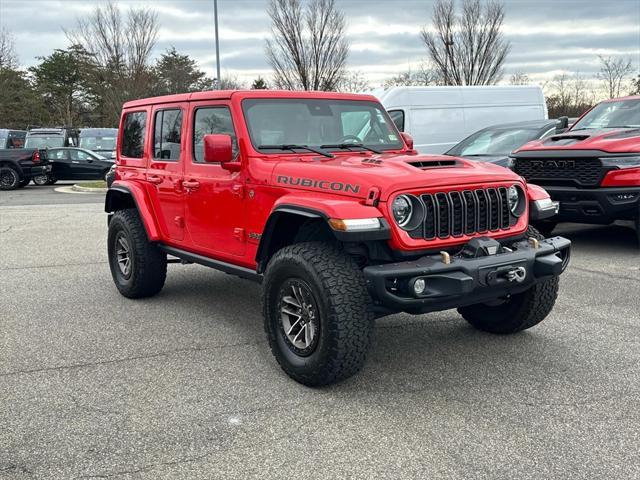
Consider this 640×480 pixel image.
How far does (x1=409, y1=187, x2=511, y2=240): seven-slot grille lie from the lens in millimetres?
3912

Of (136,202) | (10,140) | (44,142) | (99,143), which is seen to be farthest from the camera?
(99,143)

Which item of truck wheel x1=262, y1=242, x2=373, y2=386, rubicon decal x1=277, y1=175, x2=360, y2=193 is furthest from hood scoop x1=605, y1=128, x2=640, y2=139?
truck wheel x1=262, y1=242, x2=373, y2=386

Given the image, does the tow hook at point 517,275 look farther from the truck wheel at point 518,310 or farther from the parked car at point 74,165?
the parked car at point 74,165

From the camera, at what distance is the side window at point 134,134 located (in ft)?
20.0

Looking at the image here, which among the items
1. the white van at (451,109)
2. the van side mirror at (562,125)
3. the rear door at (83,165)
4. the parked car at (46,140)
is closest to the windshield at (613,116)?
the van side mirror at (562,125)

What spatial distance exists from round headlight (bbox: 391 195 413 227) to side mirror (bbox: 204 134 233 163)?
1.30 meters

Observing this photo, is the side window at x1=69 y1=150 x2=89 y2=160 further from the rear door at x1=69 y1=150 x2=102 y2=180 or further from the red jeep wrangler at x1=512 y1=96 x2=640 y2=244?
the red jeep wrangler at x1=512 y1=96 x2=640 y2=244

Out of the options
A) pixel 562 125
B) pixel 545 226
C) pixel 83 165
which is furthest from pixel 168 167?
pixel 83 165

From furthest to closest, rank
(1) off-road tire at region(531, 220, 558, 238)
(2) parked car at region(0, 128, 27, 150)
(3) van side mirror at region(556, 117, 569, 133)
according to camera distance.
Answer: (2) parked car at region(0, 128, 27, 150) < (3) van side mirror at region(556, 117, 569, 133) < (1) off-road tire at region(531, 220, 558, 238)

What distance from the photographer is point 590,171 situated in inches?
303

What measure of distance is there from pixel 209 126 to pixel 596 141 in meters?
5.01

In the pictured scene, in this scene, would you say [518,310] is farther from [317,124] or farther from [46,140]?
[46,140]

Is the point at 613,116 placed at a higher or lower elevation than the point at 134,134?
higher

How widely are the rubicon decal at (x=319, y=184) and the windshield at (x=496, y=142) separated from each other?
255 inches
